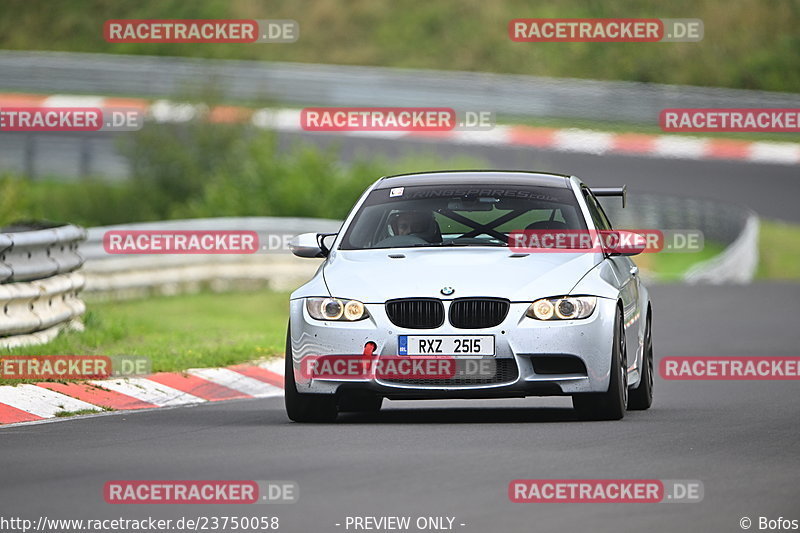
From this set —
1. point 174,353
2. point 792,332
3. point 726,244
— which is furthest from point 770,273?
point 174,353

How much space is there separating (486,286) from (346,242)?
141cm

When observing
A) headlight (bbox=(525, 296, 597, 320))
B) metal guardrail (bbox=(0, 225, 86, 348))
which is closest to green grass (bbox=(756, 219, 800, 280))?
metal guardrail (bbox=(0, 225, 86, 348))

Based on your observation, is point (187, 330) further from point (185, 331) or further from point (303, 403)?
point (303, 403)

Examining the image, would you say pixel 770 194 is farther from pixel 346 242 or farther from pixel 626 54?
pixel 346 242

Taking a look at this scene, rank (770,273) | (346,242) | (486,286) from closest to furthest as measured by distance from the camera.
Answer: (486,286)
(346,242)
(770,273)

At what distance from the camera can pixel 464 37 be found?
47688 millimetres

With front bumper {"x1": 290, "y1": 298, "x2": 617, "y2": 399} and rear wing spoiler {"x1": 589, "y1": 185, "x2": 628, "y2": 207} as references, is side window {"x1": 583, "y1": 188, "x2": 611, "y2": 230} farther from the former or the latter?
front bumper {"x1": 290, "y1": 298, "x2": 617, "y2": 399}

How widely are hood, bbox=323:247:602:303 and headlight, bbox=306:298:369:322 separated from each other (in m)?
0.05

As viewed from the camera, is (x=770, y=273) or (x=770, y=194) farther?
(x=770, y=194)

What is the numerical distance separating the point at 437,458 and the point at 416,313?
174 cm

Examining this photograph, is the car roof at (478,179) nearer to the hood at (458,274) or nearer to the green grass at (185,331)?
the hood at (458,274)

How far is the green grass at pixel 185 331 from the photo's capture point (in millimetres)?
14055

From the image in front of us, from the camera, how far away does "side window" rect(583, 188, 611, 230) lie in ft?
39.1

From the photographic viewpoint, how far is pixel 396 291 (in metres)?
10.4
